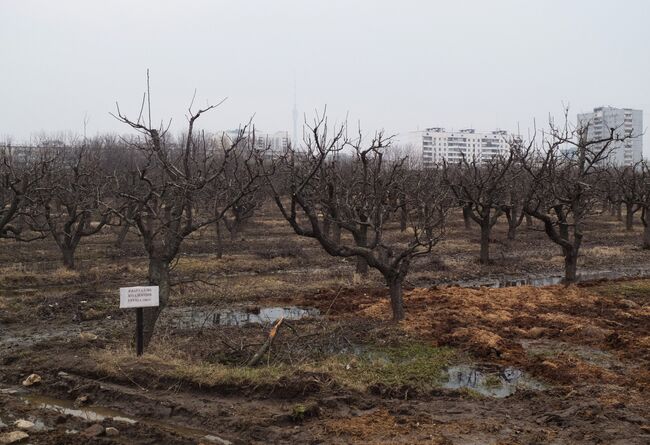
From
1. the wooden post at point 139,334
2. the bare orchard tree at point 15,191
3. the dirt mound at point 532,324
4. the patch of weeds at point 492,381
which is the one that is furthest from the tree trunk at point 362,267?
the wooden post at point 139,334

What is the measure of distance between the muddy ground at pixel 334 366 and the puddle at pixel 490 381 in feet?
0.10

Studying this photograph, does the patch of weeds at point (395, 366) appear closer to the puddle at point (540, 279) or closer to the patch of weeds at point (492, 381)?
the patch of weeds at point (492, 381)

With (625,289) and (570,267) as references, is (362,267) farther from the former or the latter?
(625,289)

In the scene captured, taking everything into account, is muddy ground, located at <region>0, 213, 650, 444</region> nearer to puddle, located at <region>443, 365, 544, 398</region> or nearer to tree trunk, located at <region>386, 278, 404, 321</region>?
puddle, located at <region>443, 365, 544, 398</region>

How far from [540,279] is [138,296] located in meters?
14.3

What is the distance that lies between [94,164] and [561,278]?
19342mm

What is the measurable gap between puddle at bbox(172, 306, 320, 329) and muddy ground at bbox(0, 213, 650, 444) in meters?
0.07

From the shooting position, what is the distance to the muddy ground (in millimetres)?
6625

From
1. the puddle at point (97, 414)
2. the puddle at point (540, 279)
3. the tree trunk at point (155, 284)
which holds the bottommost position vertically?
the puddle at point (97, 414)

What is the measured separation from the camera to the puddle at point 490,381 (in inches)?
316

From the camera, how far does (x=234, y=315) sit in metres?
13.3

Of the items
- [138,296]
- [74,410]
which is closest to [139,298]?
[138,296]

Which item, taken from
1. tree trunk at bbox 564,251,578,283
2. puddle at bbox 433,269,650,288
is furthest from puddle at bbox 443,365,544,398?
tree trunk at bbox 564,251,578,283

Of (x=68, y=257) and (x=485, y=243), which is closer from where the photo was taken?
(x=68, y=257)
